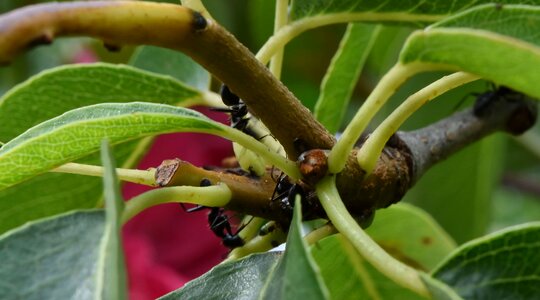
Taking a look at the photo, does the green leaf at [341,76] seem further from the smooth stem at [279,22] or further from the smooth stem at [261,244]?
the smooth stem at [261,244]

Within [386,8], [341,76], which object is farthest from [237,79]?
[341,76]

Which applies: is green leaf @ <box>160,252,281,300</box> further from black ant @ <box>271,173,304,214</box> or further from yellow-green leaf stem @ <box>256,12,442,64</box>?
yellow-green leaf stem @ <box>256,12,442,64</box>

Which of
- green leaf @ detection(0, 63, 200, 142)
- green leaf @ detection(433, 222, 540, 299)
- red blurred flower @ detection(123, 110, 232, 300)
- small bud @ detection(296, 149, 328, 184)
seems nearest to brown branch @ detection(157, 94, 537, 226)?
small bud @ detection(296, 149, 328, 184)

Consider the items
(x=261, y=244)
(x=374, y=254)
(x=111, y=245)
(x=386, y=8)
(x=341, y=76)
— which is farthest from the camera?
(x=341, y=76)

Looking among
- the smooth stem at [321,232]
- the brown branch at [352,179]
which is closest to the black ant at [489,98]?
the brown branch at [352,179]

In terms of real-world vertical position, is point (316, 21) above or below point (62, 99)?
below

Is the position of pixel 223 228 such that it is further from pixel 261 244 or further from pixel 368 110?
pixel 368 110
